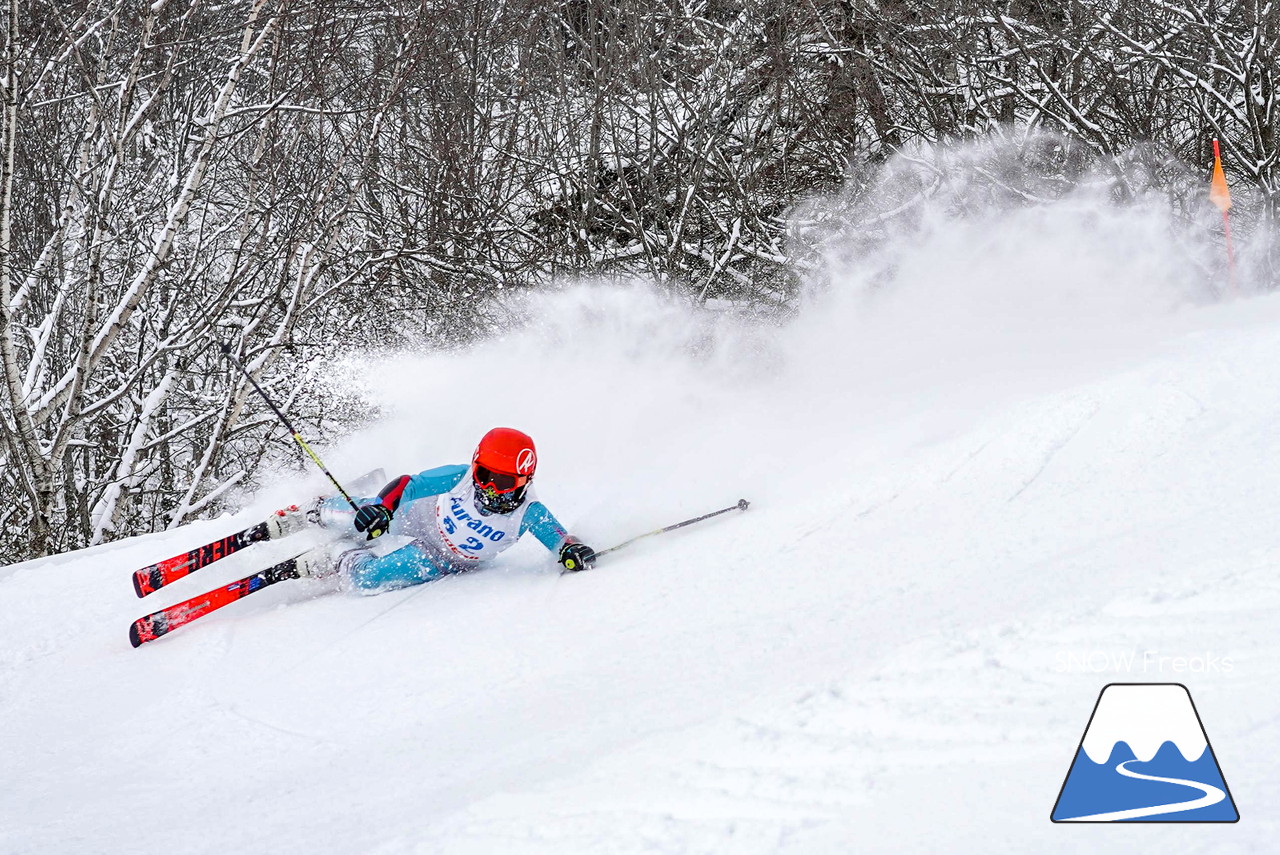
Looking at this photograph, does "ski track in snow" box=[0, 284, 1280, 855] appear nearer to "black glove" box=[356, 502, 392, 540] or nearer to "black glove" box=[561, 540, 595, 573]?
"black glove" box=[561, 540, 595, 573]

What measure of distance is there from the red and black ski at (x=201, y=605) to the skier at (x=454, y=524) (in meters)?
0.10

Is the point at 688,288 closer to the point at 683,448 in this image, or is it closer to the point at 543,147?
the point at 543,147

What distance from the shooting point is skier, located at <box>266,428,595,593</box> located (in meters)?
4.59

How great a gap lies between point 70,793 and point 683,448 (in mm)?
4039

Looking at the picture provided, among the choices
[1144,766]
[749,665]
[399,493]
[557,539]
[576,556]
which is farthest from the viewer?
[399,493]

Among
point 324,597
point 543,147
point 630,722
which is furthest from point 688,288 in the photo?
point 630,722

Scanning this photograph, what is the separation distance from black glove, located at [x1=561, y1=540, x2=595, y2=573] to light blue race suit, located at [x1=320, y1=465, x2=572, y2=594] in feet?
0.22

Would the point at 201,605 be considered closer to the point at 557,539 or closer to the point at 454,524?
the point at 454,524

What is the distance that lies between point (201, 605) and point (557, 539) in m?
1.63

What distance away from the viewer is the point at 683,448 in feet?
20.6

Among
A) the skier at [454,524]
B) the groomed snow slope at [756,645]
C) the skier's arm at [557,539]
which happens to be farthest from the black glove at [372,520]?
the skier's arm at [557,539]
